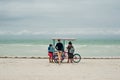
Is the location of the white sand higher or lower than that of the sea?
lower

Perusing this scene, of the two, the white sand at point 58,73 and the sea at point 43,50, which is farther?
the sea at point 43,50

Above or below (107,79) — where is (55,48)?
above

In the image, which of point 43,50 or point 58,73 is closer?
point 58,73

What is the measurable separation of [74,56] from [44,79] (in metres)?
10.4

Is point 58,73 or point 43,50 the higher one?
point 43,50

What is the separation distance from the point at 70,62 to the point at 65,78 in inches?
387

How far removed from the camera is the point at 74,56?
81.9ft

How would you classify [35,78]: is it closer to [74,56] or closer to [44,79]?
[44,79]

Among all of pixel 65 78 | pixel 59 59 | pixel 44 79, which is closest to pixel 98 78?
pixel 65 78

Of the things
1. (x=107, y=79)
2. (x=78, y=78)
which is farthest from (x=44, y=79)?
(x=107, y=79)

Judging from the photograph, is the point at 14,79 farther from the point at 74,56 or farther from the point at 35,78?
the point at 74,56

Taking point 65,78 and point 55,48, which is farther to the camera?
point 55,48

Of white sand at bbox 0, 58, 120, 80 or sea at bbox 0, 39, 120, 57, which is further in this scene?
sea at bbox 0, 39, 120, 57

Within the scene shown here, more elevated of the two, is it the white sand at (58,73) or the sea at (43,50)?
the sea at (43,50)
